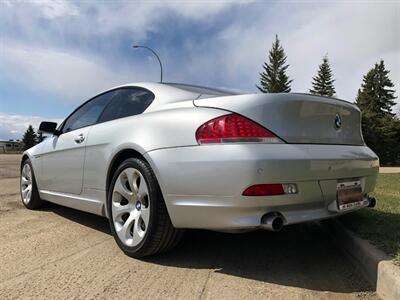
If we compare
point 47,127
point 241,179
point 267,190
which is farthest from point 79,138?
point 267,190

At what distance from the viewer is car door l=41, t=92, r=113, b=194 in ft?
13.5

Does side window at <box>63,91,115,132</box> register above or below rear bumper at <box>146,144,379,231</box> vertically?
above

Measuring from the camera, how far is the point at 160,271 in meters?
2.98

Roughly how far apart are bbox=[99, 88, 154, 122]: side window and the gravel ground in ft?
3.78

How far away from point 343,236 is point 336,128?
3.25ft

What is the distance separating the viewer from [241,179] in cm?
262

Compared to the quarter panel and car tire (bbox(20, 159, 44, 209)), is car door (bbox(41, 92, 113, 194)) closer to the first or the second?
the quarter panel

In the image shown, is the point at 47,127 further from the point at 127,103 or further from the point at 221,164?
the point at 221,164

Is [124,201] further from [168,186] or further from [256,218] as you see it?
[256,218]

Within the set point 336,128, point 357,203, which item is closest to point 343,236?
point 357,203

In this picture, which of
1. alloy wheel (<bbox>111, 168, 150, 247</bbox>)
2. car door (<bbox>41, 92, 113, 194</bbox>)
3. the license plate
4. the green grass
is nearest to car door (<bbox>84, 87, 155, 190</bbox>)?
car door (<bbox>41, 92, 113, 194</bbox>)

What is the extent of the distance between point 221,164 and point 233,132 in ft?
0.76

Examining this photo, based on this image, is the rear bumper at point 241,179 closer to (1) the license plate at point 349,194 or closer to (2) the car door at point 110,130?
(1) the license plate at point 349,194

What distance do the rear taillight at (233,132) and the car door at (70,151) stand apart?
5.53 ft
